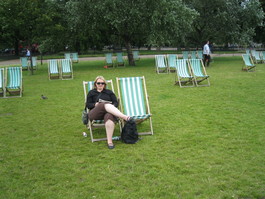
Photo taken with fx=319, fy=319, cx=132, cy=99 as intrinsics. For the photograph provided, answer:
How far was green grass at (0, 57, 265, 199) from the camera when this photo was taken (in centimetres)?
382

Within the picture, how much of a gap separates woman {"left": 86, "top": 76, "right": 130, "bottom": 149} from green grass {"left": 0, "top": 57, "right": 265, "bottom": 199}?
14.4 inches

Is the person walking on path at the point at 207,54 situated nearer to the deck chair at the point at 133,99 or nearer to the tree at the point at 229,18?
the tree at the point at 229,18

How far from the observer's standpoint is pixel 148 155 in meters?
4.88

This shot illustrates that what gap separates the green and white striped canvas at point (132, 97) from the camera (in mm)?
6148

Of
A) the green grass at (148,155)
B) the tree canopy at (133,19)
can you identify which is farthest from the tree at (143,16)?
the green grass at (148,155)

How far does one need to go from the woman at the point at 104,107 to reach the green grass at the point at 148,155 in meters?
0.37

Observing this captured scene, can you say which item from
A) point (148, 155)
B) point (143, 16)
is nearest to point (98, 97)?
point (148, 155)

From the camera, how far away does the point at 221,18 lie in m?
21.5

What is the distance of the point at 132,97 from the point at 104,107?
0.94 m

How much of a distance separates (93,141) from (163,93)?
489 centimetres

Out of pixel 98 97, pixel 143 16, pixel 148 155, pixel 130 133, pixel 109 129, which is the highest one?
pixel 143 16

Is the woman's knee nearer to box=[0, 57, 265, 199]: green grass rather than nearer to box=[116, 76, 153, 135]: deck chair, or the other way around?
box=[0, 57, 265, 199]: green grass

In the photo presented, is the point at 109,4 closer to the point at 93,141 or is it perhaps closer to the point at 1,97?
the point at 1,97

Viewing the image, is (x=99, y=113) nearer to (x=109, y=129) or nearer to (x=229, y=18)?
(x=109, y=129)
